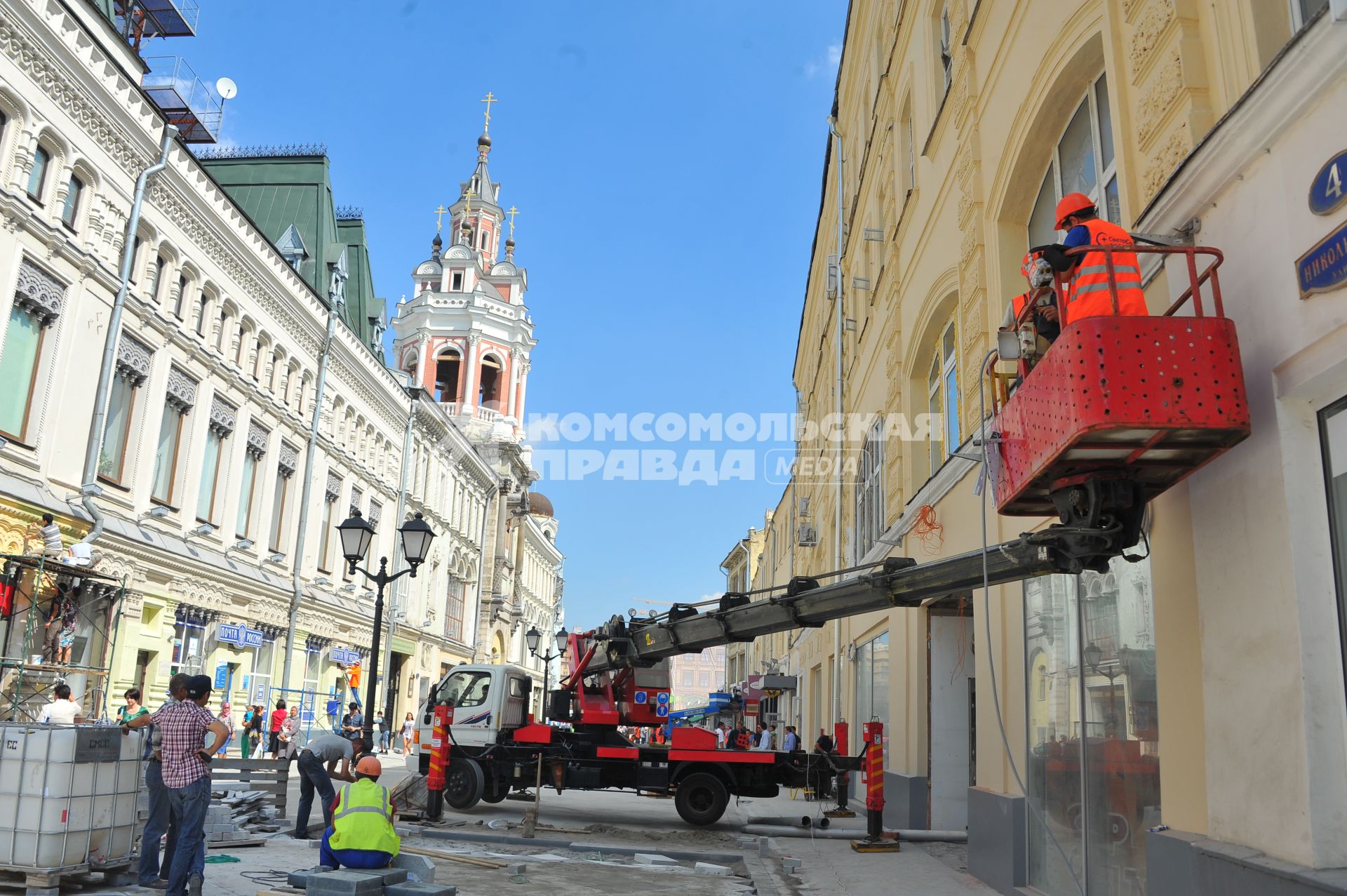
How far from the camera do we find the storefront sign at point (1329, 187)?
4562mm

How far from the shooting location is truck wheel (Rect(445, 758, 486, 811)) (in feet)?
55.9

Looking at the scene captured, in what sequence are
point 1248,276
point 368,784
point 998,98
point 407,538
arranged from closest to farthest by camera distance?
point 1248,276
point 368,784
point 998,98
point 407,538

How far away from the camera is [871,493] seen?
66.4 ft

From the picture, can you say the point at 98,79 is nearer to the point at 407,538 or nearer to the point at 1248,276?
the point at 407,538

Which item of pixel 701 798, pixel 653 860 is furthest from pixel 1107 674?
pixel 701 798

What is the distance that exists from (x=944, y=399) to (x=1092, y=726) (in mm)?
6818

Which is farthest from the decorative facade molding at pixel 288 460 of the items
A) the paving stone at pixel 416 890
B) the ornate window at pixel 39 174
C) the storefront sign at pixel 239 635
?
the paving stone at pixel 416 890

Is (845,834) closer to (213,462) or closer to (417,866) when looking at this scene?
(417,866)

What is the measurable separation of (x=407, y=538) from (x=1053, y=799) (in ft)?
31.0

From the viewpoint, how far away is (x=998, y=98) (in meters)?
10.8

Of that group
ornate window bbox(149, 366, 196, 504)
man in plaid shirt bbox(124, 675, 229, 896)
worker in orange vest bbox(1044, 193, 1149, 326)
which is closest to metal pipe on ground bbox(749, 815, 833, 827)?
man in plaid shirt bbox(124, 675, 229, 896)

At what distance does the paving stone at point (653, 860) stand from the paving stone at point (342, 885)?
6120 millimetres

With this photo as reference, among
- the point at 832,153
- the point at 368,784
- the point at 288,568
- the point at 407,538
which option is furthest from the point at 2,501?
the point at 832,153

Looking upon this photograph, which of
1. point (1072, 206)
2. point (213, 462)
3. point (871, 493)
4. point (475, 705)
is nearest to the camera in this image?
point (1072, 206)
